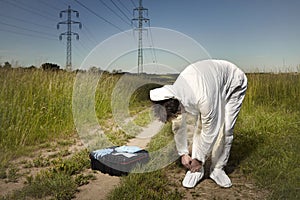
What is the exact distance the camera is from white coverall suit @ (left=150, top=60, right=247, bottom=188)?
7.73 feet

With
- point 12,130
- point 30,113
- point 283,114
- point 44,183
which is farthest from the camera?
point 283,114

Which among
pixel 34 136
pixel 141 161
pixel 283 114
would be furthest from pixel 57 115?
pixel 283 114

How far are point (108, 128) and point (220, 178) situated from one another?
2.85 meters

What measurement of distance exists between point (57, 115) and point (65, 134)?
1.87 ft

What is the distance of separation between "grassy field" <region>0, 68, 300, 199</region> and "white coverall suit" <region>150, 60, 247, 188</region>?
55 cm

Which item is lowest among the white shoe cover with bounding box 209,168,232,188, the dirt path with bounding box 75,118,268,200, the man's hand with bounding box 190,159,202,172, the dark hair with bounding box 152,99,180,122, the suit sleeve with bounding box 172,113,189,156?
the dirt path with bounding box 75,118,268,200

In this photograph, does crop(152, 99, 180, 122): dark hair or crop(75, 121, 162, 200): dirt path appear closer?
crop(152, 99, 180, 122): dark hair

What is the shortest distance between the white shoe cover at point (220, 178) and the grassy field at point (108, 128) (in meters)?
0.36

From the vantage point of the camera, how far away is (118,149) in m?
3.63

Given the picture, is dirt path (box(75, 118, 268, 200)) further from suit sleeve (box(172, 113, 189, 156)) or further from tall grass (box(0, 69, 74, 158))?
tall grass (box(0, 69, 74, 158))

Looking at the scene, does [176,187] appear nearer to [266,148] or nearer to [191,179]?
[191,179]

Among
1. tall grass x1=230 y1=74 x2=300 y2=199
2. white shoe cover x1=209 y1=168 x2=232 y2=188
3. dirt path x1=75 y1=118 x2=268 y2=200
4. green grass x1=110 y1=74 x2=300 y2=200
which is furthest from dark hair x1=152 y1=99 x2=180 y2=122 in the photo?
tall grass x1=230 y1=74 x2=300 y2=199

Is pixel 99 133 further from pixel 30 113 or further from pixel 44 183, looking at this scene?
pixel 44 183

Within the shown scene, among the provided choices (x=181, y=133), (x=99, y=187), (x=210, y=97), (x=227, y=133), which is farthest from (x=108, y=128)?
(x=210, y=97)
